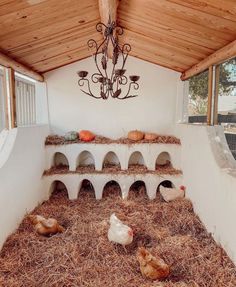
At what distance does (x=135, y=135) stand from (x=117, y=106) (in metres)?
0.62

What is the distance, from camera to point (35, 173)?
11.5ft

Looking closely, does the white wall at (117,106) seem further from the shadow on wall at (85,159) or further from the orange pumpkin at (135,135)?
the shadow on wall at (85,159)

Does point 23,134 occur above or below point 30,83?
below

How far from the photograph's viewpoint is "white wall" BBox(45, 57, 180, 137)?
4.30 metres

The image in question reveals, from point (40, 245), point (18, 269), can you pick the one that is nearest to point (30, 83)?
point (40, 245)

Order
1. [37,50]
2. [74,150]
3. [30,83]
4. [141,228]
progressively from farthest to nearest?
[30,83] < [74,150] < [37,50] < [141,228]

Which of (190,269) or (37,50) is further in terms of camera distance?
(37,50)

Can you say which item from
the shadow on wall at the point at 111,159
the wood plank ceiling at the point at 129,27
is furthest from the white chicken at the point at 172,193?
the wood plank ceiling at the point at 129,27

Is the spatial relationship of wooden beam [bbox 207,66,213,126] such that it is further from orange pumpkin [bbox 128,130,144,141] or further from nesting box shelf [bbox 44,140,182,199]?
orange pumpkin [bbox 128,130,144,141]

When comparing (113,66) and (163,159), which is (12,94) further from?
(163,159)

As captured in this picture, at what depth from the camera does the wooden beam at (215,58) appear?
2373mm

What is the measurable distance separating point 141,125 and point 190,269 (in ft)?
8.58

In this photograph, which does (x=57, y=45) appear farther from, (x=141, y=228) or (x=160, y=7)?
(x=141, y=228)

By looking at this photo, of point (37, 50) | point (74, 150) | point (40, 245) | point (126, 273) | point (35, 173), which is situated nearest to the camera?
point (126, 273)
